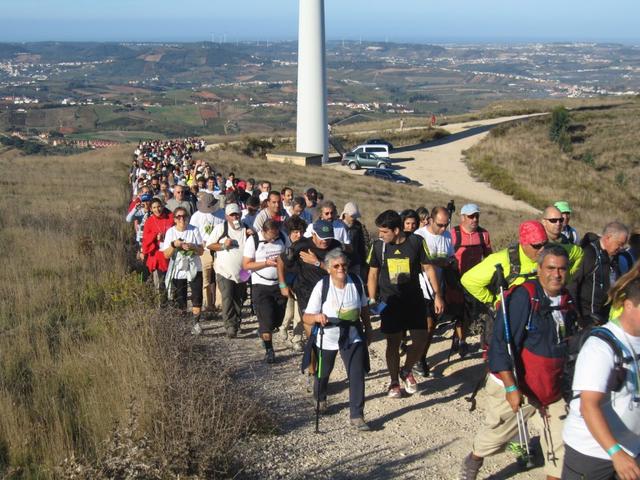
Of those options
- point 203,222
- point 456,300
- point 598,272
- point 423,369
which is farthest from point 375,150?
point 598,272

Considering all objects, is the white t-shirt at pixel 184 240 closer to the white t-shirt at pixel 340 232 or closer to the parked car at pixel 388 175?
the white t-shirt at pixel 340 232

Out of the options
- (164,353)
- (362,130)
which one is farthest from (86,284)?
(362,130)

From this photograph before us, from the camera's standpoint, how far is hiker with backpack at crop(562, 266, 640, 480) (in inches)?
137

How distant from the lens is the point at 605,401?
140 inches

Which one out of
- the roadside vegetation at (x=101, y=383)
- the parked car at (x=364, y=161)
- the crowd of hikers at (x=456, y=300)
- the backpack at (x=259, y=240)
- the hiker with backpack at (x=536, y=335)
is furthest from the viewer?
the parked car at (x=364, y=161)

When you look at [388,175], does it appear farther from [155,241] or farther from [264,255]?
[264,255]

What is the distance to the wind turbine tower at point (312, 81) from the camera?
39.0m

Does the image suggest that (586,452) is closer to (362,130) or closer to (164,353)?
(164,353)

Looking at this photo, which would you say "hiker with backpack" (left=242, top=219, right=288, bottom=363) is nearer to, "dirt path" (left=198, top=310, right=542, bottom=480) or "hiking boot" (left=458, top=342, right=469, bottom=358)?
"dirt path" (left=198, top=310, right=542, bottom=480)

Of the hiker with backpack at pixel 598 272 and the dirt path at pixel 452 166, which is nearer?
the hiker with backpack at pixel 598 272

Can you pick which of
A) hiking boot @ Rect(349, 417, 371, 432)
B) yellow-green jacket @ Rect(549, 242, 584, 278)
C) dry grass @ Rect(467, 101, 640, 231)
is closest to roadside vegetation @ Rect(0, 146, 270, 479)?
hiking boot @ Rect(349, 417, 371, 432)

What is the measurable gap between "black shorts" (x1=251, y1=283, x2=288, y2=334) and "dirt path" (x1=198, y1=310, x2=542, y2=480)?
0.40 meters

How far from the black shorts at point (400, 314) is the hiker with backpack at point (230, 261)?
7.38ft

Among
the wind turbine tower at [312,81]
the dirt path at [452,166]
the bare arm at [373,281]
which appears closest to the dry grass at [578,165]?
the dirt path at [452,166]
